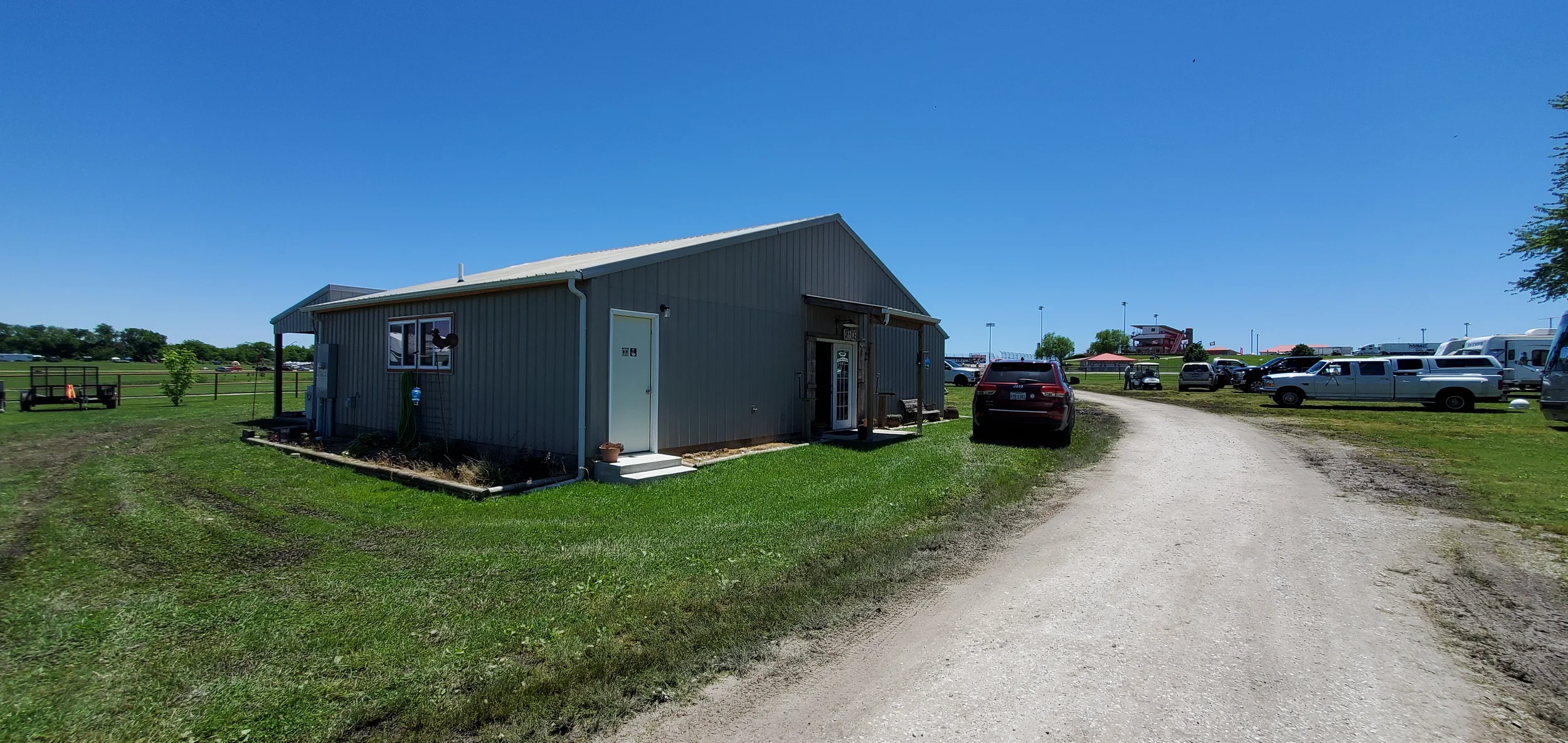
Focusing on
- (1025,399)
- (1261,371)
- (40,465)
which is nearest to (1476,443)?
(1025,399)

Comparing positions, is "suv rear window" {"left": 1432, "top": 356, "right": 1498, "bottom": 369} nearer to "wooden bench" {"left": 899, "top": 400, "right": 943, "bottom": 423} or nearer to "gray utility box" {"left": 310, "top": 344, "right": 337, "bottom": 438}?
"wooden bench" {"left": 899, "top": 400, "right": 943, "bottom": 423}

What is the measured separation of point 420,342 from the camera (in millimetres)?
12336

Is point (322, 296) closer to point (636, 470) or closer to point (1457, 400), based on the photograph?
point (636, 470)

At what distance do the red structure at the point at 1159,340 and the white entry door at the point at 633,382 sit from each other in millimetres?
125248

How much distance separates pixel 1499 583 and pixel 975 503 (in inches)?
160

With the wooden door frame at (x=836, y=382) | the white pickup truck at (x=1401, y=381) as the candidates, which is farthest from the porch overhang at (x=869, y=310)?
the white pickup truck at (x=1401, y=381)

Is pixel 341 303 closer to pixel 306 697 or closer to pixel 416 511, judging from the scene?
pixel 416 511

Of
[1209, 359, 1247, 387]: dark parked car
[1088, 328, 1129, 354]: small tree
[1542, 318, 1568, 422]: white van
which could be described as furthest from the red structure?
[1542, 318, 1568, 422]: white van

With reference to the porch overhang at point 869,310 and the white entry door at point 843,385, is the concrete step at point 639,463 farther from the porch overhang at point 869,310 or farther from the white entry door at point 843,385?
the white entry door at point 843,385

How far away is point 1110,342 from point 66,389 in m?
110

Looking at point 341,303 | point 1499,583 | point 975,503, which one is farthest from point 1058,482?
point 341,303

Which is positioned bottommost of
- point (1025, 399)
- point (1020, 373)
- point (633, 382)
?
point (1025, 399)

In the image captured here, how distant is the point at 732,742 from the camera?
2.84 metres

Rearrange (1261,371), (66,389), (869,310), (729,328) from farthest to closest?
(1261,371) → (66,389) → (869,310) → (729,328)
